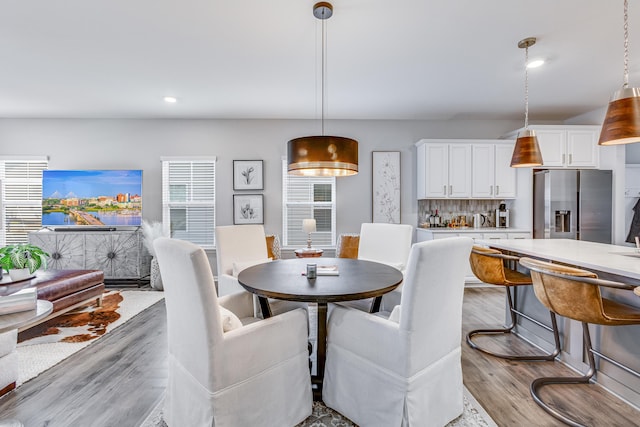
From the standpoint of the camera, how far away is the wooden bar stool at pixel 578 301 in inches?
64.1

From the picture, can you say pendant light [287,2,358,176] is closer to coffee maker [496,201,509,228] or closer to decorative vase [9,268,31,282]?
decorative vase [9,268,31,282]

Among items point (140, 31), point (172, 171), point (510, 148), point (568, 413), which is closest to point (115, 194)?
point (172, 171)

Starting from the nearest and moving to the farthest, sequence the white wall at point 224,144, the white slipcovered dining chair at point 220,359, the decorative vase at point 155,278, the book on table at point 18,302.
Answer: the white slipcovered dining chair at point 220,359
the book on table at point 18,302
the decorative vase at point 155,278
the white wall at point 224,144

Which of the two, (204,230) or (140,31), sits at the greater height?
(140,31)

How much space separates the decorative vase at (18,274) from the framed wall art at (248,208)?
2.56m

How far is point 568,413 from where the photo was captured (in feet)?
5.82

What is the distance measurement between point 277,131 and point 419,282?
13.4ft

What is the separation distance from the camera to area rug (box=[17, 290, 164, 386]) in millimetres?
2354

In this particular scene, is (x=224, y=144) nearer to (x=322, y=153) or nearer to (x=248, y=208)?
(x=248, y=208)

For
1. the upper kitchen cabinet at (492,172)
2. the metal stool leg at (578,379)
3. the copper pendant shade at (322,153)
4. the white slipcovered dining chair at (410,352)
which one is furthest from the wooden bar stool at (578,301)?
the upper kitchen cabinet at (492,172)

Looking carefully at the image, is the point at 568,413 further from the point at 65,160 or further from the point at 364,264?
the point at 65,160

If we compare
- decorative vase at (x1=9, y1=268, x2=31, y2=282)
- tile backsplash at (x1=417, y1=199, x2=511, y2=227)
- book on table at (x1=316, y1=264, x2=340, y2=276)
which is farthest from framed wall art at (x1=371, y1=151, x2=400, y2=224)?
decorative vase at (x1=9, y1=268, x2=31, y2=282)

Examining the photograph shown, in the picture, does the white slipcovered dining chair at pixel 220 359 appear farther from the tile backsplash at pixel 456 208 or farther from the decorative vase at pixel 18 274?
the tile backsplash at pixel 456 208

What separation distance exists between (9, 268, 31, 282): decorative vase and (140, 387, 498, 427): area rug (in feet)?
7.24
